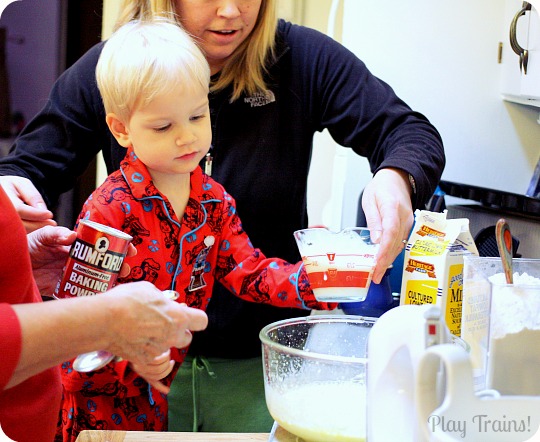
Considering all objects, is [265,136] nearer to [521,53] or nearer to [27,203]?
→ [27,203]

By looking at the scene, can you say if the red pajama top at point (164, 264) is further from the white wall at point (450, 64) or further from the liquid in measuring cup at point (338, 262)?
the white wall at point (450, 64)

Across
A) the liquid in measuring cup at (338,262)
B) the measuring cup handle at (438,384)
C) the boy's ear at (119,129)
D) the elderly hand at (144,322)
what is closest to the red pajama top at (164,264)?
the boy's ear at (119,129)

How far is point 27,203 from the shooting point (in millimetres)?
1366

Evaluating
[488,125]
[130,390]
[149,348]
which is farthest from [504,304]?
[488,125]

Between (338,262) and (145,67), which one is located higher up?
(145,67)

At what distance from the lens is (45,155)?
1630 mm

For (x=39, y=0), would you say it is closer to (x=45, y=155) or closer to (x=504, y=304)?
(x=45, y=155)

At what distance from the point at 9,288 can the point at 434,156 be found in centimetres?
91

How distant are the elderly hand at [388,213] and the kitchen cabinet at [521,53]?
0.92 meters

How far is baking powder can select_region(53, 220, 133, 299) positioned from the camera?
42.0 inches

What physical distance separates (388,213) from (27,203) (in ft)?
2.08

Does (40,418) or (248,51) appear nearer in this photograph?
(40,418)

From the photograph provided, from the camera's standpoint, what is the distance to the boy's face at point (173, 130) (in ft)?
4.36

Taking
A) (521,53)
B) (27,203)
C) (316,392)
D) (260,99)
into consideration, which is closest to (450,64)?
(521,53)
